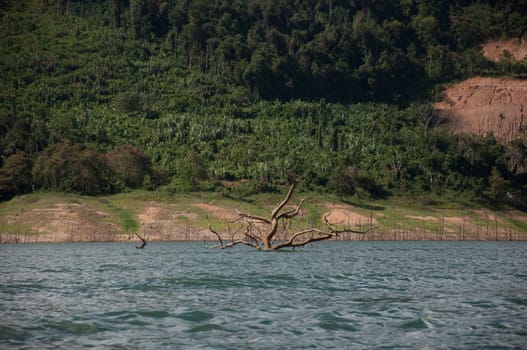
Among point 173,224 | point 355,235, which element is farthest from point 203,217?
point 355,235

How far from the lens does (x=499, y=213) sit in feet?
465

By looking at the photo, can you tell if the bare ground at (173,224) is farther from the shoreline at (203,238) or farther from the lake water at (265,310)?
the lake water at (265,310)

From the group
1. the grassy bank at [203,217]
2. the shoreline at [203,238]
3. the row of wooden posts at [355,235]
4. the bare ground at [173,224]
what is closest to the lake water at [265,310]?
the shoreline at [203,238]

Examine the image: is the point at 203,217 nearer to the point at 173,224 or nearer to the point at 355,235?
the point at 173,224

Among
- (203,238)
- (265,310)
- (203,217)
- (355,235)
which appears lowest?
(355,235)

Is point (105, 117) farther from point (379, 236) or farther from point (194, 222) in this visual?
point (379, 236)

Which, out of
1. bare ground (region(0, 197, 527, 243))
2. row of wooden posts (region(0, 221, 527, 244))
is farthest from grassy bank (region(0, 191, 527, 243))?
row of wooden posts (region(0, 221, 527, 244))

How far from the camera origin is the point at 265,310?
24.8m

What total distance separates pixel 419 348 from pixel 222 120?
174 meters

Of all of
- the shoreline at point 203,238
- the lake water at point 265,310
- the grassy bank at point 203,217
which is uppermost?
the lake water at point 265,310

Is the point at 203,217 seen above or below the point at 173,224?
above

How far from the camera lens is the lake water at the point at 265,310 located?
19703 mm

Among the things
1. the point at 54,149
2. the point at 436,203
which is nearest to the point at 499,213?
the point at 436,203

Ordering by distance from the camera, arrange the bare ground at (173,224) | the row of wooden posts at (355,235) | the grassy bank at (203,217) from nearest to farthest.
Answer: the row of wooden posts at (355,235)
the bare ground at (173,224)
the grassy bank at (203,217)
